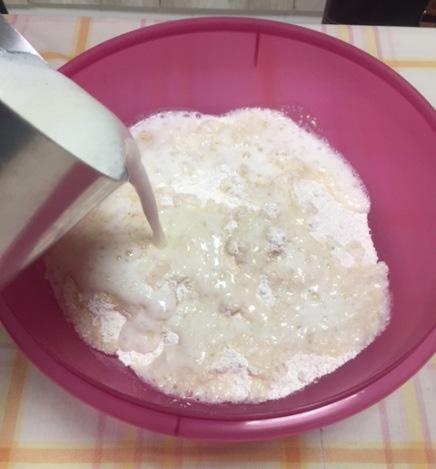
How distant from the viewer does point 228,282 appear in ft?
2.97

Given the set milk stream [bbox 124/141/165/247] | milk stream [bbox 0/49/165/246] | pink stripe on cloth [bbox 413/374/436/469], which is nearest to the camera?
milk stream [bbox 0/49/165/246]

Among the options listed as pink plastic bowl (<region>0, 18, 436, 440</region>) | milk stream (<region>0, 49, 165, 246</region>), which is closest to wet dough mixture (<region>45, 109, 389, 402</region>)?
pink plastic bowl (<region>0, 18, 436, 440</region>)

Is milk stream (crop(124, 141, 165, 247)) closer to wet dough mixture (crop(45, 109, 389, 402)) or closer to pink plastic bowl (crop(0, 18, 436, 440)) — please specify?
wet dough mixture (crop(45, 109, 389, 402))

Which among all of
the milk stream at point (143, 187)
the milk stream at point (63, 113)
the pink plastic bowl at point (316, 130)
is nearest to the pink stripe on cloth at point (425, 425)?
the pink plastic bowl at point (316, 130)

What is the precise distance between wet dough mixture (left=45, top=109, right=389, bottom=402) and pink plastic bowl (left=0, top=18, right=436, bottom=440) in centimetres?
3

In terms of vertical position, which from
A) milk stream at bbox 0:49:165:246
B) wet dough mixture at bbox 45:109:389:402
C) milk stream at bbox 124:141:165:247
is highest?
milk stream at bbox 0:49:165:246

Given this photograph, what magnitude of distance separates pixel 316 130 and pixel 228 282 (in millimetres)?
333

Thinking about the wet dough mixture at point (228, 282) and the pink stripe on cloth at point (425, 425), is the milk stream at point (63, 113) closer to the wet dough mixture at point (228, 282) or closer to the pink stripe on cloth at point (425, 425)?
the wet dough mixture at point (228, 282)

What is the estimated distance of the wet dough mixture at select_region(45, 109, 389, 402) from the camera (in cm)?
86

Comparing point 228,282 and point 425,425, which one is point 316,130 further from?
point 425,425

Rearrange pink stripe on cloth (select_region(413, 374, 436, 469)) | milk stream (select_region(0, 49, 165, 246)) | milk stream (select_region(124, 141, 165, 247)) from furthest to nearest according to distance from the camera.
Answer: pink stripe on cloth (select_region(413, 374, 436, 469)) → milk stream (select_region(124, 141, 165, 247)) → milk stream (select_region(0, 49, 165, 246))

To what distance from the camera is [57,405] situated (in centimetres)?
83

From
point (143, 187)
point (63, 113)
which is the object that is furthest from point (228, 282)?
point (63, 113)

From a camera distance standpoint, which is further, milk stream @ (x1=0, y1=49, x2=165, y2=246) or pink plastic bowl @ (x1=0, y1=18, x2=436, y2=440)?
pink plastic bowl @ (x1=0, y1=18, x2=436, y2=440)
